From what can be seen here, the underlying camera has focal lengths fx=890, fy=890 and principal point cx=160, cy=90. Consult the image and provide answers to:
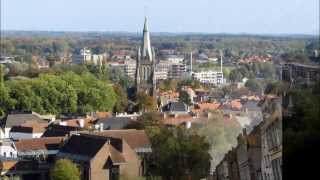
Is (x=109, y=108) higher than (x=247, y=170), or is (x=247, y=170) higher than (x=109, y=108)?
(x=247, y=170)

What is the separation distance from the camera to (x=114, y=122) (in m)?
14.9

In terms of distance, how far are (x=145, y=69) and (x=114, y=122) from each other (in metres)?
9.91

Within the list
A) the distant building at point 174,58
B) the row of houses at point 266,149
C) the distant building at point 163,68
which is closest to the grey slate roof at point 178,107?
the row of houses at point 266,149

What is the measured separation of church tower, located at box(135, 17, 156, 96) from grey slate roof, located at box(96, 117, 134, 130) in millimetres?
7240

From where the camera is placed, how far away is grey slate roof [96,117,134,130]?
47.5ft

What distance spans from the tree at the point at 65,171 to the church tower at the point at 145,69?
39.8 feet

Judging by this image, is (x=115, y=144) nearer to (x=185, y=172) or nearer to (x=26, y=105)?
(x=185, y=172)

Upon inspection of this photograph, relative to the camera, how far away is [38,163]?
11.5 m

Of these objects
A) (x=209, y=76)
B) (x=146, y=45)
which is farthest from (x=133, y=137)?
(x=209, y=76)

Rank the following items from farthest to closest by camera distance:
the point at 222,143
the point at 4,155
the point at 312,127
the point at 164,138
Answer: the point at 4,155 < the point at 164,138 < the point at 222,143 < the point at 312,127

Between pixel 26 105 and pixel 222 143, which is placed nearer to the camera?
pixel 222 143

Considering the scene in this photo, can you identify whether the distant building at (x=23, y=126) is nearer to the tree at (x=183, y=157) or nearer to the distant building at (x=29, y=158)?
the distant building at (x=29, y=158)

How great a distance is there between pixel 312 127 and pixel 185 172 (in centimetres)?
690

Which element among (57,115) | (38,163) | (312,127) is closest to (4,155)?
(38,163)
